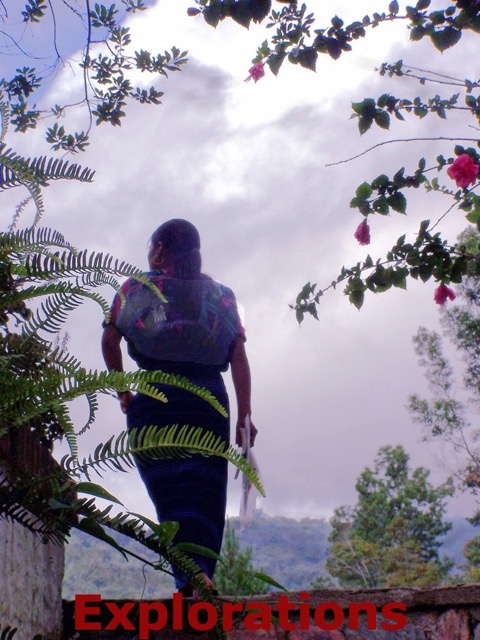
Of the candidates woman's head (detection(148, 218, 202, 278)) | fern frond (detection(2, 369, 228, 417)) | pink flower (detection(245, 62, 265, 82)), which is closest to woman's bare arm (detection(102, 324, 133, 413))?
woman's head (detection(148, 218, 202, 278))

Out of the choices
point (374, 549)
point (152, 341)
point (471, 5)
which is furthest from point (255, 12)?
point (374, 549)

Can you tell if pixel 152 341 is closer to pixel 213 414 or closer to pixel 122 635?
pixel 213 414

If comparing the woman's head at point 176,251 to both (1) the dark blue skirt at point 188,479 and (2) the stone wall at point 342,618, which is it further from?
(2) the stone wall at point 342,618

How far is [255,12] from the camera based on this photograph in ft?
8.40

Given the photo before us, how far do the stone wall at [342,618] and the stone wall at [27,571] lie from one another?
0.12 meters

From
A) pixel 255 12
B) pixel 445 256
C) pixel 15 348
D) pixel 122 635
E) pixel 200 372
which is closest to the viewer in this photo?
pixel 15 348

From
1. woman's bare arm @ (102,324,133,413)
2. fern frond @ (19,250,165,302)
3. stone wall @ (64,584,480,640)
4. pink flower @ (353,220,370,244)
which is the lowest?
stone wall @ (64,584,480,640)

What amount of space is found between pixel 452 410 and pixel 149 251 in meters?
10.5

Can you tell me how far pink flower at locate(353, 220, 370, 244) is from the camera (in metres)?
3.30

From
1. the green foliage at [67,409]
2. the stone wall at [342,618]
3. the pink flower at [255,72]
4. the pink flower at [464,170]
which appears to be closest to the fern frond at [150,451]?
the green foliage at [67,409]

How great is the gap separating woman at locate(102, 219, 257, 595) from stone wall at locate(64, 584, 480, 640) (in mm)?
606

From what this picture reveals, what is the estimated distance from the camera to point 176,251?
3.48 meters

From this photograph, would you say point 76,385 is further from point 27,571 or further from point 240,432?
point 240,432

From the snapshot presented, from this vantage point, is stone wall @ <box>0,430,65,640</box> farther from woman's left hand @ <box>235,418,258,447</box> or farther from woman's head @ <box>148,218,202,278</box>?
woman's head @ <box>148,218,202,278</box>
